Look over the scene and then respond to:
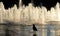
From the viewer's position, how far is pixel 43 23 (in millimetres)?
2641

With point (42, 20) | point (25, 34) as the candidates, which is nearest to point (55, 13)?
point (42, 20)

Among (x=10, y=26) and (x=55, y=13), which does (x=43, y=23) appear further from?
(x=10, y=26)

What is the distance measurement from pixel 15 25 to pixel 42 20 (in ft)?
1.03

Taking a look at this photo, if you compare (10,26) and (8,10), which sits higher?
(8,10)

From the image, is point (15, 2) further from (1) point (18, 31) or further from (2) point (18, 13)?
(1) point (18, 31)

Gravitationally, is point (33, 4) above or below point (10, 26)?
above

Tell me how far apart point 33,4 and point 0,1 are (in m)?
0.38

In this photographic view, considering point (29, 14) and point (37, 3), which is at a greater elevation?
point (37, 3)

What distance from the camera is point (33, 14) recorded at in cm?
262

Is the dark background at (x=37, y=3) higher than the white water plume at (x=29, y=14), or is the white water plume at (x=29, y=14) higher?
the dark background at (x=37, y=3)

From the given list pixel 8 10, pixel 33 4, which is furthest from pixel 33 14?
pixel 8 10

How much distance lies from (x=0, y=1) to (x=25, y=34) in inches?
18.8

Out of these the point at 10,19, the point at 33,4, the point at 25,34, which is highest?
the point at 33,4

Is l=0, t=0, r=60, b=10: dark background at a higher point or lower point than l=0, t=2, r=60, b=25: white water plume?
higher
